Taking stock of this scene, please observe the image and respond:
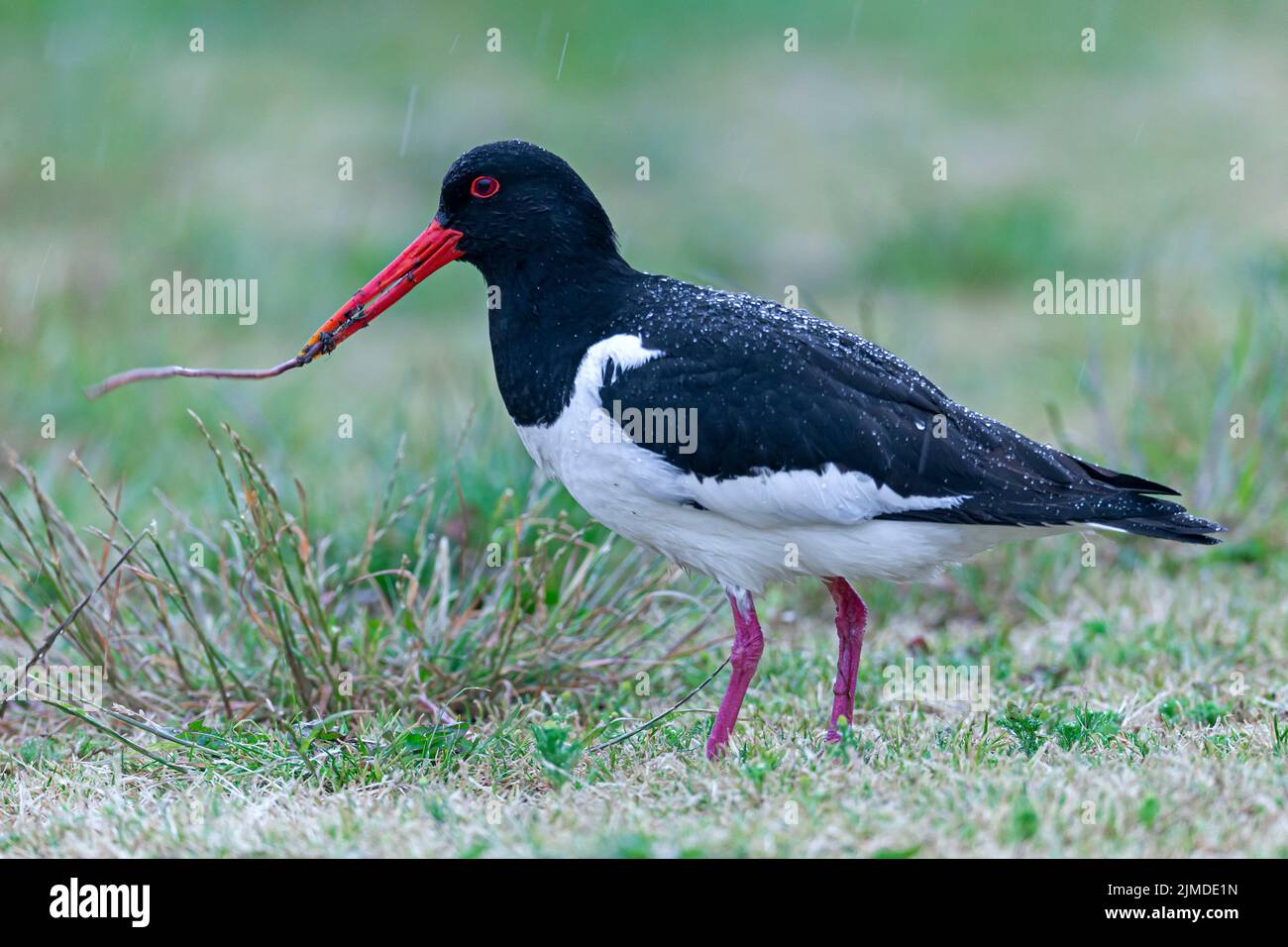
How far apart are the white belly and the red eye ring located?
590 millimetres

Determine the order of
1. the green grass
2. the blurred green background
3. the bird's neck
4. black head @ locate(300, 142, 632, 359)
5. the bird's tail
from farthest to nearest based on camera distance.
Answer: the blurred green background → black head @ locate(300, 142, 632, 359) → the bird's neck → the bird's tail → the green grass

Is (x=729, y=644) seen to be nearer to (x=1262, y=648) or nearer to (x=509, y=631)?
(x=509, y=631)

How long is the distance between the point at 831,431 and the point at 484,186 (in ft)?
3.91

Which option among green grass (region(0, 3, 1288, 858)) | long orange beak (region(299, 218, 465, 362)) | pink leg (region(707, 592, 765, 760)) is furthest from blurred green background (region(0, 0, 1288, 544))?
pink leg (region(707, 592, 765, 760))

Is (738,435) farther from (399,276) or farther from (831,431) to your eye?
(399,276)

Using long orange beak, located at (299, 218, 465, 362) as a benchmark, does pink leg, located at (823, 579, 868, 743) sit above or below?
below

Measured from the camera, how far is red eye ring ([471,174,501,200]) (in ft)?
13.8

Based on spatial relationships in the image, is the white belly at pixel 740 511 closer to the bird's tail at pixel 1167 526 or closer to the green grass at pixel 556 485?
the bird's tail at pixel 1167 526

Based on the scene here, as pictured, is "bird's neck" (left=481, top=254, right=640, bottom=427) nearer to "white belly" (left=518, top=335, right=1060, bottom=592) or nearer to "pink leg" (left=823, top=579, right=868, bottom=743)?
"white belly" (left=518, top=335, right=1060, bottom=592)

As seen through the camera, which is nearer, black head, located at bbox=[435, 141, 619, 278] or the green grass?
the green grass

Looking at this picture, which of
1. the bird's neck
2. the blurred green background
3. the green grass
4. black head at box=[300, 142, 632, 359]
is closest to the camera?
the green grass

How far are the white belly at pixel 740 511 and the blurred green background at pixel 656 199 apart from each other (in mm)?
825

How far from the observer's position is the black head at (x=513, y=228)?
4.15 m
